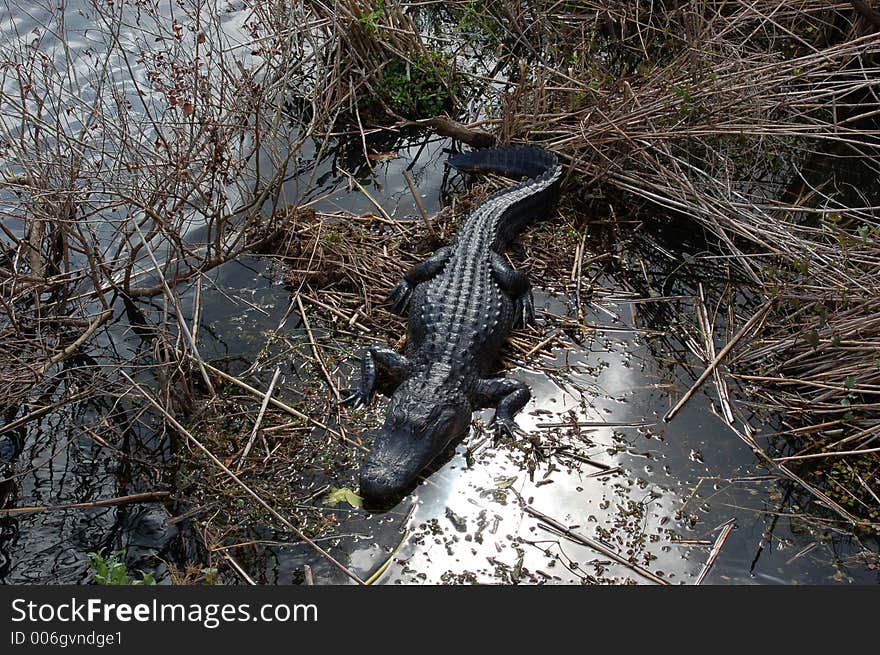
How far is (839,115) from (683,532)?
4.45 m

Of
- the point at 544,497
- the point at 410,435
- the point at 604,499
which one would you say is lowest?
the point at 604,499

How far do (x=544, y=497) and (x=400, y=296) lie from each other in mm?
1685

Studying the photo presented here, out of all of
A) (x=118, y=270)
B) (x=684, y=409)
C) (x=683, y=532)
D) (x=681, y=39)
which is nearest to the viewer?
(x=683, y=532)

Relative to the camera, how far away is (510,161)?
19.2ft

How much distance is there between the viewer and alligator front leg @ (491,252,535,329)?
4.74m

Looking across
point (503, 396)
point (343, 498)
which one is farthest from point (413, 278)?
point (343, 498)

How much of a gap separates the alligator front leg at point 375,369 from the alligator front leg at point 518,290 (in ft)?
2.88

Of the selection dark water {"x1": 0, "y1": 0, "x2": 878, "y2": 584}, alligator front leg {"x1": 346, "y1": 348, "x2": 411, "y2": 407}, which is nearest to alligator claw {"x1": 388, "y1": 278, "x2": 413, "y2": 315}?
alligator front leg {"x1": 346, "y1": 348, "x2": 411, "y2": 407}

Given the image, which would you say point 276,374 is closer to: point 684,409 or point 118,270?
point 118,270

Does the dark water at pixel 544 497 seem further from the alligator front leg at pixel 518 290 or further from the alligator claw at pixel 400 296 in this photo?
the alligator claw at pixel 400 296

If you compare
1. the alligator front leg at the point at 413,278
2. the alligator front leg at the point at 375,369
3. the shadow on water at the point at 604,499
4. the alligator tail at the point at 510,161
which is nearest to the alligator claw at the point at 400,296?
the alligator front leg at the point at 413,278

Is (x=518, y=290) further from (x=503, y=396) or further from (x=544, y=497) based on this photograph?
(x=544, y=497)

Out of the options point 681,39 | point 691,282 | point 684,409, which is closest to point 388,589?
point 684,409

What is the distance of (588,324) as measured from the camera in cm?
473
